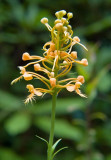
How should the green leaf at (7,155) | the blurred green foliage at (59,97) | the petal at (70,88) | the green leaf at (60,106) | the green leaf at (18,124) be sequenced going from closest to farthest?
A: the petal at (70,88), the green leaf at (18,124), the blurred green foliage at (59,97), the green leaf at (60,106), the green leaf at (7,155)

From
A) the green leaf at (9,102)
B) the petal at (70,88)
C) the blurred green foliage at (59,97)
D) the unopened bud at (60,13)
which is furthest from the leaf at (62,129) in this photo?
the unopened bud at (60,13)

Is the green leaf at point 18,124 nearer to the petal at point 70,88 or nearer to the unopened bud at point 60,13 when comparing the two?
the petal at point 70,88

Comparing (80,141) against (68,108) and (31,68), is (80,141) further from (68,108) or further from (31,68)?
(31,68)

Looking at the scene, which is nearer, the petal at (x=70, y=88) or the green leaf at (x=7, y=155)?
the petal at (x=70, y=88)

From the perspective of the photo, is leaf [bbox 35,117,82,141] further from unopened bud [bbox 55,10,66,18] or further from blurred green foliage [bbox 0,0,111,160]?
unopened bud [bbox 55,10,66,18]

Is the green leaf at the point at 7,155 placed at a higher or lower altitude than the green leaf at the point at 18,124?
lower

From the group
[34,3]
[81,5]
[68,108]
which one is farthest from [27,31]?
[68,108]

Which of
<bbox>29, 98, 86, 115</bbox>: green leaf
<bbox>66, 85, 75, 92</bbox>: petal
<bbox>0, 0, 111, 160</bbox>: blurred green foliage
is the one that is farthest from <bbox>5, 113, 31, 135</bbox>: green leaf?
<bbox>66, 85, 75, 92</bbox>: petal

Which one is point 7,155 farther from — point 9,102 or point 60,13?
point 60,13
